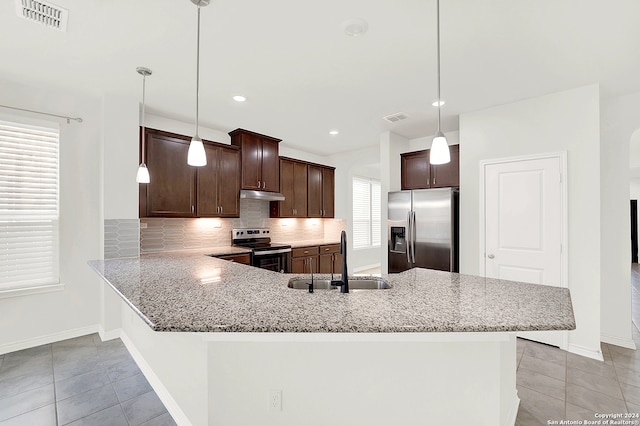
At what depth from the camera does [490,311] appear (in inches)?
51.5

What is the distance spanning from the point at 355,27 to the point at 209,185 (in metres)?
2.88

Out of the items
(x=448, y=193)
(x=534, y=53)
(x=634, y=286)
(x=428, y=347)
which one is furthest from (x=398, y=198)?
(x=634, y=286)

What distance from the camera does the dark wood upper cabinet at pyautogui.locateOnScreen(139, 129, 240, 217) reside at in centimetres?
358

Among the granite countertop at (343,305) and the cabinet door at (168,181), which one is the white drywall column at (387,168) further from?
the cabinet door at (168,181)

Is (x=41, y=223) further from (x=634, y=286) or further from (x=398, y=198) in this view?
(x=634, y=286)

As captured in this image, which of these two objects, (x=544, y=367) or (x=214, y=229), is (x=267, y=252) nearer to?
(x=214, y=229)

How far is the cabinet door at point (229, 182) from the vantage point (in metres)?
4.23

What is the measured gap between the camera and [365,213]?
7617 millimetres

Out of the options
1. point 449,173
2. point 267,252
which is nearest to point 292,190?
point 267,252

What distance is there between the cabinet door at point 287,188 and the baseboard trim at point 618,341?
4.37 meters

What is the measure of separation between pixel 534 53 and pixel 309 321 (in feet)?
9.02

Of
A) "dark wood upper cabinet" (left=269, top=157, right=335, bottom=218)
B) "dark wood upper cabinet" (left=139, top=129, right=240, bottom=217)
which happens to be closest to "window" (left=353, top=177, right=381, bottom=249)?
"dark wood upper cabinet" (left=269, top=157, right=335, bottom=218)

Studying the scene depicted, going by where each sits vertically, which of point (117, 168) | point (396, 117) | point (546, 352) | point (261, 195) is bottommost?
point (546, 352)

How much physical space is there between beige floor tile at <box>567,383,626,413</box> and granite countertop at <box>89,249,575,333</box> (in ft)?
3.67
